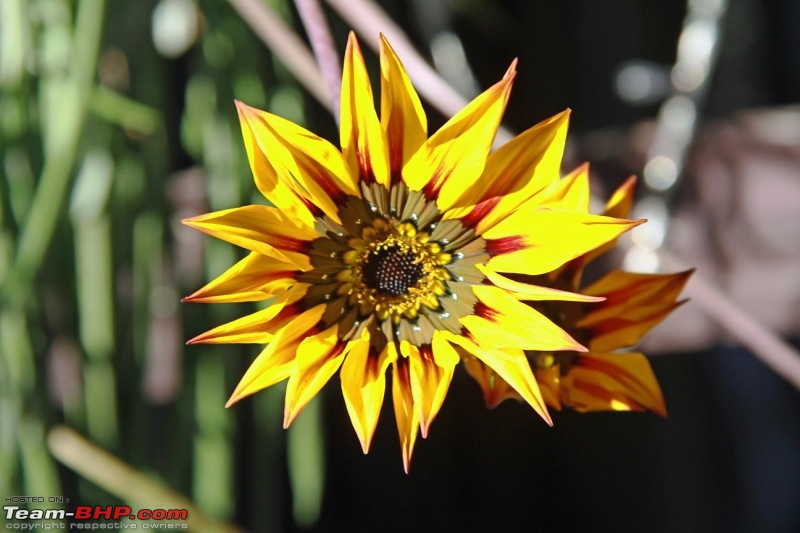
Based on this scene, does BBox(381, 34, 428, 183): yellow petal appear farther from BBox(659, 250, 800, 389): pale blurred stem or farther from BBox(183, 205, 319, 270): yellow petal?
BBox(659, 250, 800, 389): pale blurred stem

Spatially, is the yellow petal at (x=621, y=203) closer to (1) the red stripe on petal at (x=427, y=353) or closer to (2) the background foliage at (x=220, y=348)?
(1) the red stripe on petal at (x=427, y=353)

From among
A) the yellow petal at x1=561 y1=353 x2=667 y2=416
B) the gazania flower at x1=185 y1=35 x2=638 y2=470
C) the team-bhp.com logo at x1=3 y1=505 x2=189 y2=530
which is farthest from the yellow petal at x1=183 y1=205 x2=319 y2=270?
the team-bhp.com logo at x1=3 y1=505 x2=189 y2=530

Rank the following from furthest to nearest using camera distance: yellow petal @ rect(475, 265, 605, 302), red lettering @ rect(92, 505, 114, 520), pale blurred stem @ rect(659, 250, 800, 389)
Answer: red lettering @ rect(92, 505, 114, 520)
pale blurred stem @ rect(659, 250, 800, 389)
yellow petal @ rect(475, 265, 605, 302)

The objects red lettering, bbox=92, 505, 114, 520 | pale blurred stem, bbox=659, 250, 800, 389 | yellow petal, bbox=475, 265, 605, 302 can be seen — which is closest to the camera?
yellow petal, bbox=475, 265, 605, 302

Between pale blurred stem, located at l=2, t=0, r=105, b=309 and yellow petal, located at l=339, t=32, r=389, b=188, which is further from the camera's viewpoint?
pale blurred stem, located at l=2, t=0, r=105, b=309

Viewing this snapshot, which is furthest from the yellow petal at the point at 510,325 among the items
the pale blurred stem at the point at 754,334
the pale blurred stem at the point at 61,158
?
the pale blurred stem at the point at 61,158

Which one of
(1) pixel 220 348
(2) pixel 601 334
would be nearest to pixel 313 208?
(2) pixel 601 334

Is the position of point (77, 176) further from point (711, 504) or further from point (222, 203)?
point (711, 504)

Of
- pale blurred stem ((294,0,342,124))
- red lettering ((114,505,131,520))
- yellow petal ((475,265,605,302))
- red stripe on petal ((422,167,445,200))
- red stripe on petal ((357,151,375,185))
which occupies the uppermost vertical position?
pale blurred stem ((294,0,342,124))

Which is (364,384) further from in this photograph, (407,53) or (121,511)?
(121,511)
